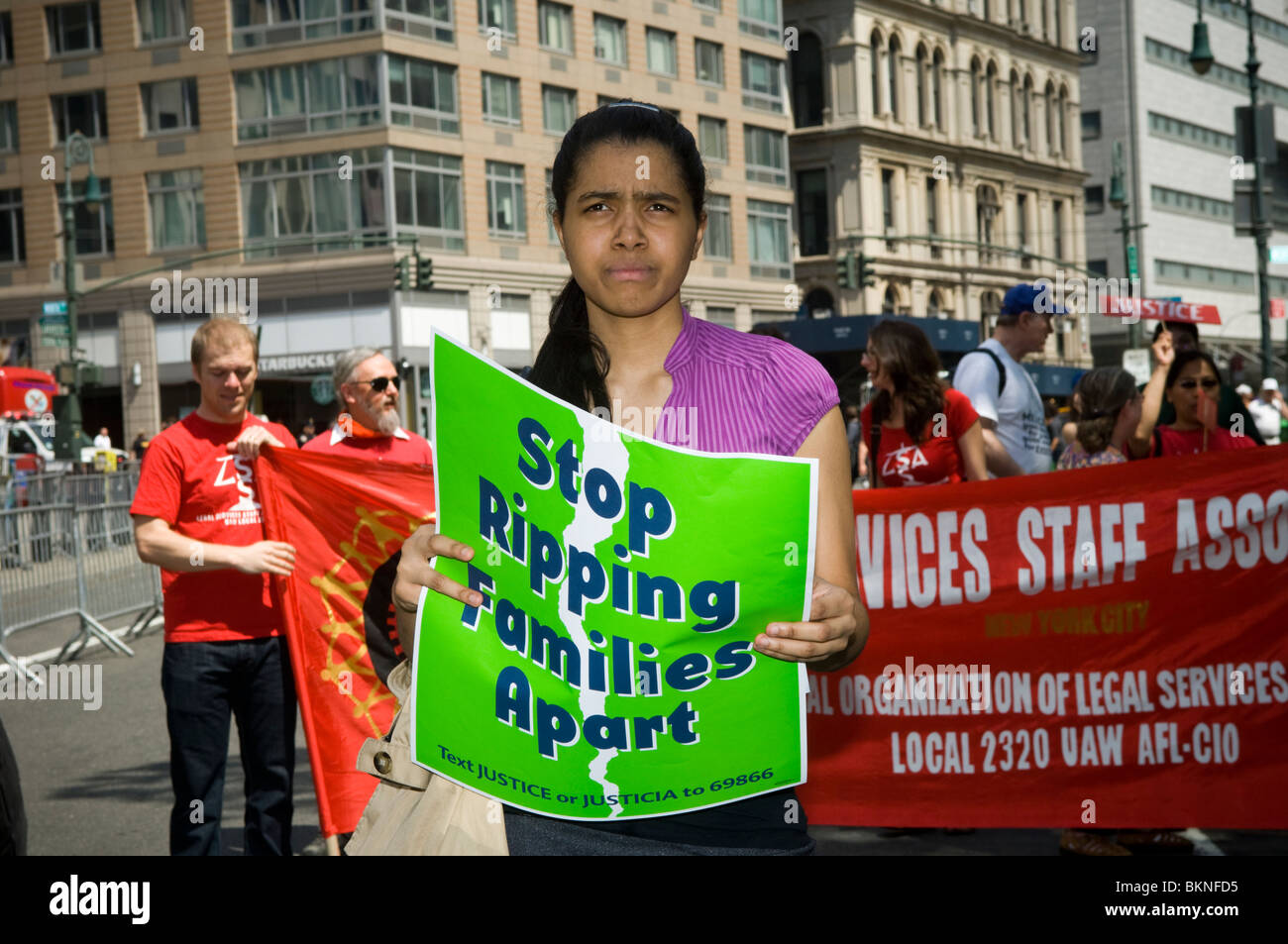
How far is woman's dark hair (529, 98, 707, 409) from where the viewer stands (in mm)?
2156

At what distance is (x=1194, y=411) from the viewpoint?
6398mm

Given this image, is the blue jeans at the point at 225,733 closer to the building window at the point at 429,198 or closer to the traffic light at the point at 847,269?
the traffic light at the point at 847,269

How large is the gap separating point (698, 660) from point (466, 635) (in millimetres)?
307

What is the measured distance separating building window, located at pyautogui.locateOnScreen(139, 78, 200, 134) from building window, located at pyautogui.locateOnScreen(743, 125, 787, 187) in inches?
756

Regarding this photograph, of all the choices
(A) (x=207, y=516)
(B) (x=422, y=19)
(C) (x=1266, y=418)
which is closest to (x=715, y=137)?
(B) (x=422, y=19)

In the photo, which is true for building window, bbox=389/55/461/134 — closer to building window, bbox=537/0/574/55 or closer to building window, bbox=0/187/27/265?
building window, bbox=537/0/574/55

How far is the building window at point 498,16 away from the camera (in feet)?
149

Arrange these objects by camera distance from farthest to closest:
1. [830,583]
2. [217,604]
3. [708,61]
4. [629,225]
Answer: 1. [708,61]
2. [217,604]
3. [629,225]
4. [830,583]

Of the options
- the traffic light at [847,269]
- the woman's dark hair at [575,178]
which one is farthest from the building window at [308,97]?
the woman's dark hair at [575,178]

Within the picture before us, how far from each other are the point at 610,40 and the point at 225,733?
4631 cm

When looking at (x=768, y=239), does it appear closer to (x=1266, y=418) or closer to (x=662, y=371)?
(x=1266, y=418)
